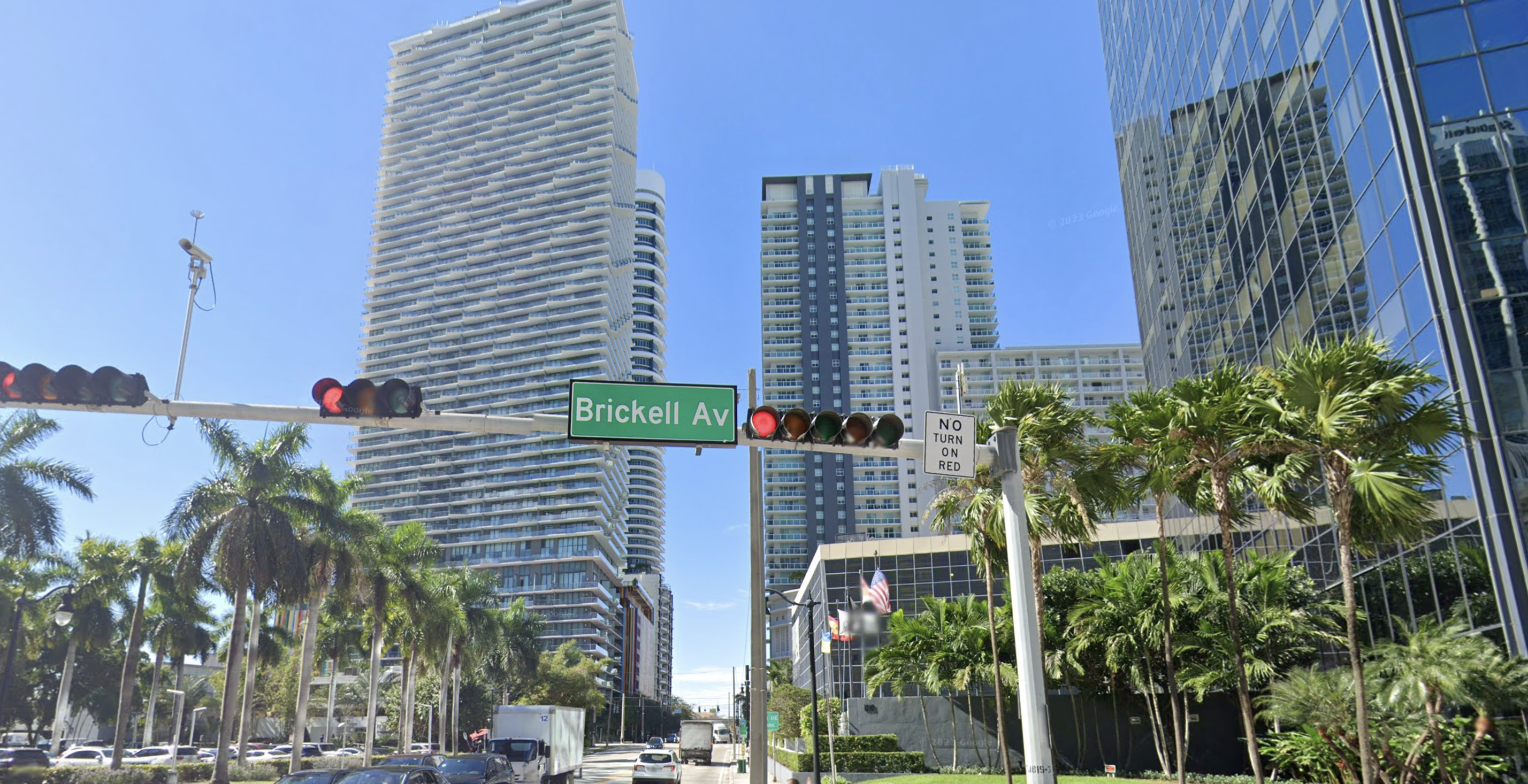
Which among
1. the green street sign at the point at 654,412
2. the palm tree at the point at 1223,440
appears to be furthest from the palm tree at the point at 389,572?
the green street sign at the point at 654,412

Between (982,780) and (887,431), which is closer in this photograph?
(887,431)

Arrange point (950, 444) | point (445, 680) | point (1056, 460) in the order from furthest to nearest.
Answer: point (445, 680) < point (1056, 460) < point (950, 444)

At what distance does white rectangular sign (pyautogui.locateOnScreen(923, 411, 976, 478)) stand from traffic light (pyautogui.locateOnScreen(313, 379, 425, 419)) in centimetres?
493

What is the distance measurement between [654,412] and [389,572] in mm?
47995

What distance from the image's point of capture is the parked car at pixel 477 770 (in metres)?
26.8

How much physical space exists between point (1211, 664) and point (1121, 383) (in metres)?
139

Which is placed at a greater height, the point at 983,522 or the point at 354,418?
the point at 983,522

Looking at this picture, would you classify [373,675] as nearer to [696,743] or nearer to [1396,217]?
[696,743]

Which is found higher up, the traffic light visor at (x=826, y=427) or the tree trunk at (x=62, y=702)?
the traffic light visor at (x=826, y=427)

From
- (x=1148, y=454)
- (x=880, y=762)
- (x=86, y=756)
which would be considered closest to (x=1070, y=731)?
(x=880, y=762)

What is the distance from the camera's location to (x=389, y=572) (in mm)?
52969

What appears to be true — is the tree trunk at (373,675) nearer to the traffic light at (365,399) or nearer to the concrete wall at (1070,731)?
the concrete wall at (1070,731)

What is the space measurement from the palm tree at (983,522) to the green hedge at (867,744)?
73.4 ft

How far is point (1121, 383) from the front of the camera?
161 m
